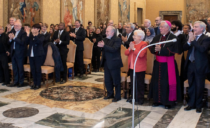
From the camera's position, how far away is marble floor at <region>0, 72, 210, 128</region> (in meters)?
4.18

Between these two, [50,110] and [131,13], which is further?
[131,13]

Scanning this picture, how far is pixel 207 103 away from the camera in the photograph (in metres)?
5.21

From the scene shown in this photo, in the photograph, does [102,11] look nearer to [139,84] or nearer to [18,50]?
[18,50]

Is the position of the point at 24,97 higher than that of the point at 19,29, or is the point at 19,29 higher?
the point at 19,29

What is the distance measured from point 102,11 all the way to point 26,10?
20.2 feet

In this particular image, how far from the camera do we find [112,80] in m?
5.75

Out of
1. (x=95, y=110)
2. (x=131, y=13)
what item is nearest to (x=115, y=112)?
(x=95, y=110)

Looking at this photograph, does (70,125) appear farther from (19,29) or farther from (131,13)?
(131,13)

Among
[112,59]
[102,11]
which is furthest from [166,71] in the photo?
[102,11]

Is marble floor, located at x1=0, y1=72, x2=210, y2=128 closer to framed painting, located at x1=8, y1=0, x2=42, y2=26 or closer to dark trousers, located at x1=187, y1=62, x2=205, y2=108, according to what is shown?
dark trousers, located at x1=187, y1=62, x2=205, y2=108

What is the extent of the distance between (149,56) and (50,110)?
8.58 ft

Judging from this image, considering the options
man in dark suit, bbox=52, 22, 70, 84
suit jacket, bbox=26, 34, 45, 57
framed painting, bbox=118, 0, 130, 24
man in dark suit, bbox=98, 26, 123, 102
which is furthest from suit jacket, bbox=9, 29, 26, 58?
framed painting, bbox=118, 0, 130, 24

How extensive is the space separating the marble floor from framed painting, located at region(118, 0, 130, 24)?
12878 mm

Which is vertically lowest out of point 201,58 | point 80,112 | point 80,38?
point 80,112
